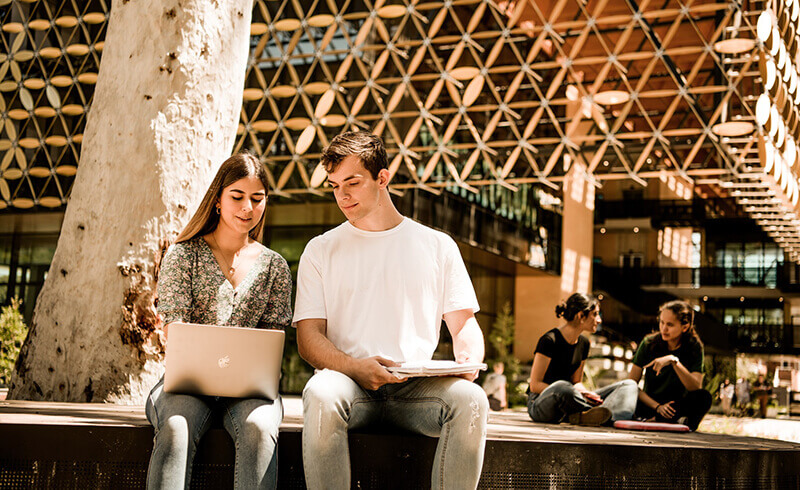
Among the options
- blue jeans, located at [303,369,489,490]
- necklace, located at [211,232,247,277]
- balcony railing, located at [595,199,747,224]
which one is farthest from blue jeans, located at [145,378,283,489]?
balcony railing, located at [595,199,747,224]

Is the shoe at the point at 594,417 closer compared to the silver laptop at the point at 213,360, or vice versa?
the silver laptop at the point at 213,360

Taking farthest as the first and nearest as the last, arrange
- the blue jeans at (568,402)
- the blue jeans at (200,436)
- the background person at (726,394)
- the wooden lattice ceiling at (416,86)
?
the background person at (726,394) → the wooden lattice ceiling at (416,86) → the blue jeans at (568,402) → the blue jeans at (200,436)

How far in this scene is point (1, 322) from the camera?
13445 mm

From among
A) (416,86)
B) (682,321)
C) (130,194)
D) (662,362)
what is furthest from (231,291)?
(416,86)

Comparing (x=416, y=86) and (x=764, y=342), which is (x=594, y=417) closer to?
(x=416, y=86)

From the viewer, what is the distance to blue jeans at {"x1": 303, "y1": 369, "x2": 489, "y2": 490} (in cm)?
308

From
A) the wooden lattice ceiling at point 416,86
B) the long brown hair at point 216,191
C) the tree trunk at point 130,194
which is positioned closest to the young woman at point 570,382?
the tree trunk at point 130,194

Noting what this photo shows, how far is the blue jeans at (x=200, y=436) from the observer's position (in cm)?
305

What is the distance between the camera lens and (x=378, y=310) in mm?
3512

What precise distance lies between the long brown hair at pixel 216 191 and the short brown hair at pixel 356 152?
1.06 ft

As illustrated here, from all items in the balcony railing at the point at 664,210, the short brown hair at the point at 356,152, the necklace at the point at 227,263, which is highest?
the balcony railing at the point at 664,210

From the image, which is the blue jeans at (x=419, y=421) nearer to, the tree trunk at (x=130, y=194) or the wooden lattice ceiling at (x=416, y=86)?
the tree trunk at (x=130, y=194)

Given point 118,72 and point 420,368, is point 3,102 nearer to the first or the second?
point 118,72

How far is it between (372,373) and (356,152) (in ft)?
2.92
